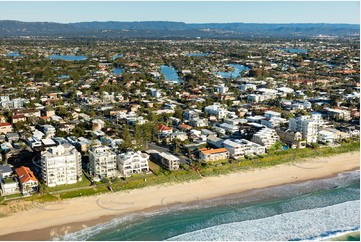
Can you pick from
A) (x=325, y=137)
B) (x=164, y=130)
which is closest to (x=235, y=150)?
(x=164, y=130)

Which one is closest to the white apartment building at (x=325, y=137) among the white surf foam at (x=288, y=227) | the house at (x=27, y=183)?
the white surf foam at (x=288, y=227)

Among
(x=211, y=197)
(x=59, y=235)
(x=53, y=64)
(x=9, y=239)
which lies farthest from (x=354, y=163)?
(x=53, y=64)

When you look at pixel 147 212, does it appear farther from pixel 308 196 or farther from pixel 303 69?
pixel 303 69

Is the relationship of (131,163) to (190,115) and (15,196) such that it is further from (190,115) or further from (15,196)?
(190,115)

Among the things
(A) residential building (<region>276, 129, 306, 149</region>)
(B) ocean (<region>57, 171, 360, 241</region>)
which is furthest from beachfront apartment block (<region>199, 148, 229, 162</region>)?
(A) residential building (<region>276, 129, 306, 149</region>)

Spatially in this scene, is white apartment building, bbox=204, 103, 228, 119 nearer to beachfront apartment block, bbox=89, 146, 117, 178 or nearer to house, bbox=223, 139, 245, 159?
house, bbox=223, 139, 245, 159
